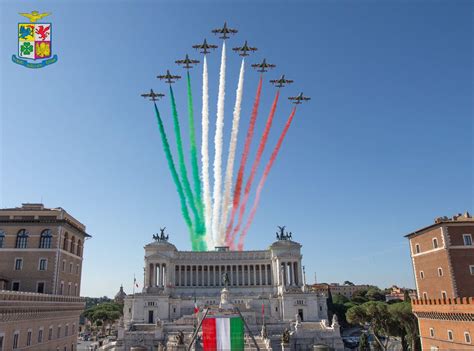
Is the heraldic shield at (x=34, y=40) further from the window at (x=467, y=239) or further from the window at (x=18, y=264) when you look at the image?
the window at (x=467, y=239)

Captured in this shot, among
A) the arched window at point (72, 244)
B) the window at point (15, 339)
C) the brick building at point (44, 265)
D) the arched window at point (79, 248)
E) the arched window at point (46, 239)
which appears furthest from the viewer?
the arched window at point (79, 248)

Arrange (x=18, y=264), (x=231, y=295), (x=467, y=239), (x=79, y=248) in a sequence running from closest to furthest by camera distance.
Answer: (x=18, y=264) < (x=467, y=239) < (x=79, y=248) < (x=231, y=295)

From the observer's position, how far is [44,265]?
198ft

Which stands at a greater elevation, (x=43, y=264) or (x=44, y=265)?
(x=43, y=264)

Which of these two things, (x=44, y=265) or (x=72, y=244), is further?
(x=72, y=244)

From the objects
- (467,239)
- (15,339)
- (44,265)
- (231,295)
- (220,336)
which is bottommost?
(15,339)

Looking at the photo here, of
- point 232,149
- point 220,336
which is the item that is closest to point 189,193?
point 232,149

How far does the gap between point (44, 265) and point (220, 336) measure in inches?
1355

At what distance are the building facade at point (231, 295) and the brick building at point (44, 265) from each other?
17245 millimetres

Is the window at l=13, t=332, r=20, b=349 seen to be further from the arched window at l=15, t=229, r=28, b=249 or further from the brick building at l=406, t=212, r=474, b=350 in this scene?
the brick building at l=406, t=212, r=474, b=350

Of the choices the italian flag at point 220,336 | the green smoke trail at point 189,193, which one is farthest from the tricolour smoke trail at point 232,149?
the italian flag at point 220,336

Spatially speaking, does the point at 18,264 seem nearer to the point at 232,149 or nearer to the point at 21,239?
the point at 21,239

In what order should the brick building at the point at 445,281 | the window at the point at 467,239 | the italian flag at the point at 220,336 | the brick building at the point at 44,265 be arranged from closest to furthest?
the italian flag at the point at 220,336
the brick building at the point at 445,281
the brick building at the point at 44,265
the window at the point at 467,239

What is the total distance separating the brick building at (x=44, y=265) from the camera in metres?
56.2
